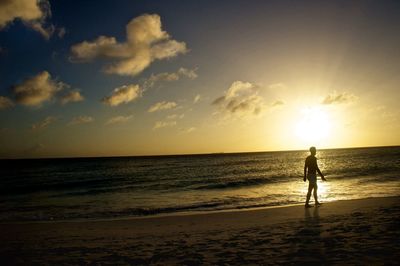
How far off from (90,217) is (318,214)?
11.0 m

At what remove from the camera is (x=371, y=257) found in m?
6.69

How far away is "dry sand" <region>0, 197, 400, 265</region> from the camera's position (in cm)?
721

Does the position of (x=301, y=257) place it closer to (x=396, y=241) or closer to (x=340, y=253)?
(x=340, y=253)

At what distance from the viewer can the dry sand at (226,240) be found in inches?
284

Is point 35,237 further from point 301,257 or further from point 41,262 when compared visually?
point 301,257

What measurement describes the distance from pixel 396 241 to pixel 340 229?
73.2 inches

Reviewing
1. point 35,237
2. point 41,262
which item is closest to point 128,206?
point 35,237

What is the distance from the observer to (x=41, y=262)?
25.9 ft

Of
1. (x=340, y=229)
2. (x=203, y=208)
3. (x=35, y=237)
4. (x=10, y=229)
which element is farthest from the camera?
(x=203, y=208)

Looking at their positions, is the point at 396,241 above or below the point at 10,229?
above

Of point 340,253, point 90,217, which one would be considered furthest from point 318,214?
point 90,217

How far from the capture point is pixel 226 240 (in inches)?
358

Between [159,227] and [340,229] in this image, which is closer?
[340,229]

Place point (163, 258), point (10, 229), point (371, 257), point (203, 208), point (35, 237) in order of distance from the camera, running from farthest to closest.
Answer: point (203, 208) → point (10, 229) → point (35, 237) → point (163, 258) → point (371, 257)
